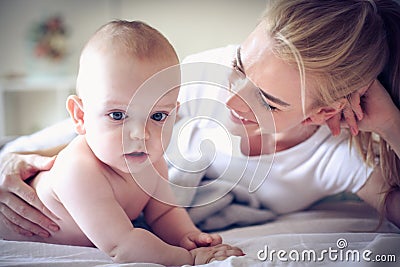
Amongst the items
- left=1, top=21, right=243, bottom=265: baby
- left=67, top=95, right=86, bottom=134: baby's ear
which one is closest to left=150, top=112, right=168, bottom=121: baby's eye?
left=1, top=21, right=243, bottom=265: baby

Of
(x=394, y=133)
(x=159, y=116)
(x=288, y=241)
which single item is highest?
(x=159, y=116)

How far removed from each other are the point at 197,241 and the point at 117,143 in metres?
0.19

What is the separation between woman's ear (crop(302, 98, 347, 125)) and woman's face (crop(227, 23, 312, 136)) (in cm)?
4

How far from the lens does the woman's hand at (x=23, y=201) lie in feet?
2.50

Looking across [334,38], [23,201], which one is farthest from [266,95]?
[23,201]

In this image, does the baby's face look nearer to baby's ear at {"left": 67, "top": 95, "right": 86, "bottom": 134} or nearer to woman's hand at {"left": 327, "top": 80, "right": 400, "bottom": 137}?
baby's ear at {"left": 67, "top": 95, "right": 86, "bottom": 134}

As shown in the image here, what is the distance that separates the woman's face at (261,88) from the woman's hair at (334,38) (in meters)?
0.01

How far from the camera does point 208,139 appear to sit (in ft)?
2.54

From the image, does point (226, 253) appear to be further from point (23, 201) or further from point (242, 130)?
point (23, 201)

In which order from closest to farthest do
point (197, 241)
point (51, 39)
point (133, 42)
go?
point (133, 42) → point (197, 241) → point (51, 39)

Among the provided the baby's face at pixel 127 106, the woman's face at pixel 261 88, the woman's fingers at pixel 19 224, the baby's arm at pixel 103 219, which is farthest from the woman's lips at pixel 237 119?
the woman's fingers at pixel 19 224

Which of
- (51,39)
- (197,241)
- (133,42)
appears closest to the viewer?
(133,42)

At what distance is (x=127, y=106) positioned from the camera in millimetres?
666

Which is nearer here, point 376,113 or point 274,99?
point 274,99
